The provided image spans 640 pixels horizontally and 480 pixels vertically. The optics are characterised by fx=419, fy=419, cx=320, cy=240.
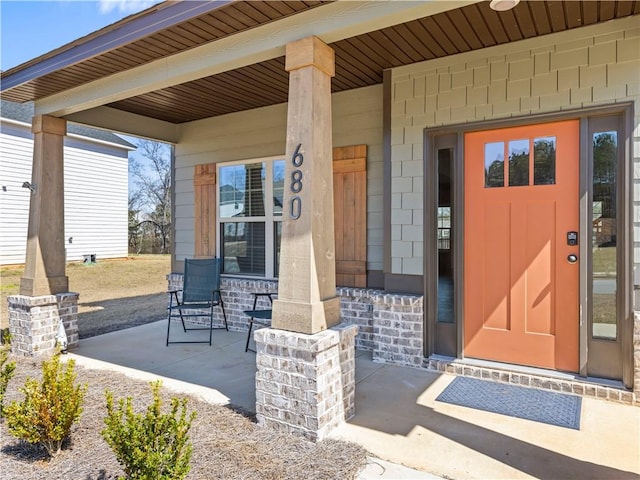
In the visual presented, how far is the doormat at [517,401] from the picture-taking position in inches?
112

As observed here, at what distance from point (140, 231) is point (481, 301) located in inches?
786

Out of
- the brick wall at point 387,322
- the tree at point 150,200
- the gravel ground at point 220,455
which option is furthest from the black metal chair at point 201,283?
the tree at point 150,200

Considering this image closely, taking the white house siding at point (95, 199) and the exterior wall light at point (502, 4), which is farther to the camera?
the white house siding at point (95, 199)

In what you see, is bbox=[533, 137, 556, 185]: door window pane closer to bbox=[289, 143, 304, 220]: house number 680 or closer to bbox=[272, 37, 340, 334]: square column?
bbox=[272, 37, 340, 334]: square column

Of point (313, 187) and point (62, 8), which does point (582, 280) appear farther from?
point (62, 8)

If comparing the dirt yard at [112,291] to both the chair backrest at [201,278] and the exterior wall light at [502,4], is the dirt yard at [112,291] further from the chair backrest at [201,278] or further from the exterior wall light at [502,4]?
the exterior wall light at [502,4]

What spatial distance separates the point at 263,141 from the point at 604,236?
3844 millimetres

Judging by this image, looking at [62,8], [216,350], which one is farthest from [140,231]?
[216,350]

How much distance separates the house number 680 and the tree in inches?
756

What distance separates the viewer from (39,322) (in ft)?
14.5

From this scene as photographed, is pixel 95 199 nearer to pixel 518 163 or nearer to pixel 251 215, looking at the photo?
pixel 251 215

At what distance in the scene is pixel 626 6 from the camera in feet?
9.54

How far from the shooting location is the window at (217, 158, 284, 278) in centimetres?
537

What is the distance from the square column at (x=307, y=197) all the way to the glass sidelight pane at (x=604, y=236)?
2101mm
